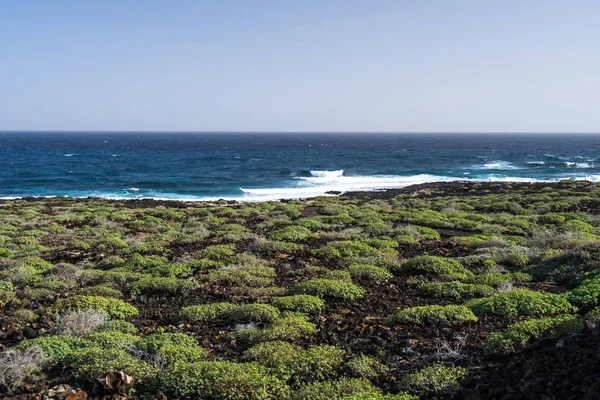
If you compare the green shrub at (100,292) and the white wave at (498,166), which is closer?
the green shrub at (100,292)

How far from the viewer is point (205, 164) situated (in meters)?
94.7

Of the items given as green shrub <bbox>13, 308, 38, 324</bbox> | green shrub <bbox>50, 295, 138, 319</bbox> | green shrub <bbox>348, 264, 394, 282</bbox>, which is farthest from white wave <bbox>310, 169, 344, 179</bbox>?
green shrub <bbox>13, 308, 38, 324</bbox>

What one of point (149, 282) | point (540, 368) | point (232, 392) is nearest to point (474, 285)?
point (540, 368)

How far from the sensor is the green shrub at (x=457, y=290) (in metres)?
11.3

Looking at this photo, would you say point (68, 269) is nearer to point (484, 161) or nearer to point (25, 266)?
point (25, 266)

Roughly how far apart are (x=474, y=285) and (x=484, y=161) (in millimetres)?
101425

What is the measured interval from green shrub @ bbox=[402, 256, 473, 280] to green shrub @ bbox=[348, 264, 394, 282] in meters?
0.91

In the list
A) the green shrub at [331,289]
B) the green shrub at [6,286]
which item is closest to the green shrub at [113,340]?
the green shrub at [331,289]

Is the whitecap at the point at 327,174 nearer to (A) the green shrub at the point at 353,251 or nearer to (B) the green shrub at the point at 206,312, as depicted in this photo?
(A) the green shrub at the point at 353,251

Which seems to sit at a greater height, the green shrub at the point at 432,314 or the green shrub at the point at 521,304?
the green shrub at the point at 521,304

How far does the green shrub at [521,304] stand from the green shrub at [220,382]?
552cm

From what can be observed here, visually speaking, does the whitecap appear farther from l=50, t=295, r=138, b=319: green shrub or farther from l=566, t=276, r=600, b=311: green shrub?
l=50, t=295, r=138, b=319: green shrub

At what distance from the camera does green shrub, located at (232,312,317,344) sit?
866cm

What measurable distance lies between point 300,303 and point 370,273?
135 inches
